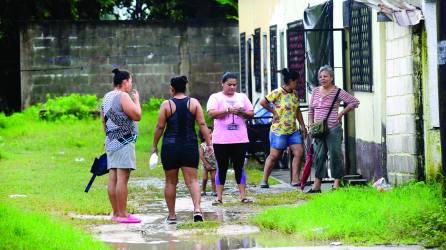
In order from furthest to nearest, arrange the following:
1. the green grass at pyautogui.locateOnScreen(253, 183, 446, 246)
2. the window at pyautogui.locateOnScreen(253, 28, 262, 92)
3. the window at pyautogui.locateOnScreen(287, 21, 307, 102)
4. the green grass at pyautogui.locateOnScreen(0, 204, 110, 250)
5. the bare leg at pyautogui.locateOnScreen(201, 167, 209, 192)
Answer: the window at pyautogui.locateOnScreen(253, 28, 262, 92) → the window at pyautogui.locateOnScreen(287, 21, 307, 102) → the bare leg at pyautogui.locateOnScreen(201, 167, 209, 192) → the green grass at pyautogui.locateOnScreen(253, 183, 446, 246) → the green grass at pyautogui.locateOnScreen(0, 204, 110, 250)

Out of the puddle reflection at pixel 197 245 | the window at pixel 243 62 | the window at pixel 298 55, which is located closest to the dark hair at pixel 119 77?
the puddle reflection at pixel 197 245

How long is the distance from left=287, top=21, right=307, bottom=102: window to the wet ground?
5.88 m

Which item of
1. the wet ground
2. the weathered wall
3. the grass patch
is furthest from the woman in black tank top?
the weathered wall

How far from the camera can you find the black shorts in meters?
13.9

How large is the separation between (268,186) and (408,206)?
5955mm

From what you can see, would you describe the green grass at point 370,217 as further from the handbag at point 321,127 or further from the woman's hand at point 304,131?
the woman's hand at point 304,131

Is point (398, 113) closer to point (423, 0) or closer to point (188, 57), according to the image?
point (423, 0)

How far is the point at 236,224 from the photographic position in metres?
13.6

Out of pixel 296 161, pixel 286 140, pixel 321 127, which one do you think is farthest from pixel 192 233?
pixel 296 161

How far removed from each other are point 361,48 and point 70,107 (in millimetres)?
16615

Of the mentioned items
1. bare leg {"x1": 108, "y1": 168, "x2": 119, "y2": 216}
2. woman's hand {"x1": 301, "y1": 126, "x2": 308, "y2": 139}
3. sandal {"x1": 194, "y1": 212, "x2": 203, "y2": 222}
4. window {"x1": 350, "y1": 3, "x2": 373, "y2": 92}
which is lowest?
sandal {"x1": 194, "y1": 212, "x2": 203, "y2": 222}

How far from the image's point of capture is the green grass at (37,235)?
36.4 feet

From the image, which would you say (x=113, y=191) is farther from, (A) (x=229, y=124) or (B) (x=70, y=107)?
(B) (x=70, y=107)

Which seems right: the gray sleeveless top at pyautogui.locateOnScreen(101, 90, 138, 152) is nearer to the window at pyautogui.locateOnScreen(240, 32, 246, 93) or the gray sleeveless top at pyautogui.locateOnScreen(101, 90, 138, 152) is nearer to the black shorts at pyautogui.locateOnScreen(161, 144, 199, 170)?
the black shorts at pyautogui.locateOnScreen(161, 144, 199, 170)
